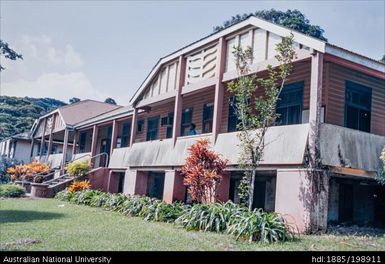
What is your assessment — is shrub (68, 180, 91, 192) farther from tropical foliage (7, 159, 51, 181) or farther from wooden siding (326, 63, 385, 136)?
wooden siding (326, 63, 385, 136)

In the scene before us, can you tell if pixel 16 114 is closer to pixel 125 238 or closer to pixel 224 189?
pixel 224 189

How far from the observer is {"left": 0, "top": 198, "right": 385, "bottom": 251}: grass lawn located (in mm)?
7723

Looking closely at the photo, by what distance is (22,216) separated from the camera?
12.5 meters

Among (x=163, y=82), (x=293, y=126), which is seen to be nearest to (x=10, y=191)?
(x=163, y=82)

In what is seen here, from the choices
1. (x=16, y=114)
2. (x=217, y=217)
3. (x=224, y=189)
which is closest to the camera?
(x=217, y=217)

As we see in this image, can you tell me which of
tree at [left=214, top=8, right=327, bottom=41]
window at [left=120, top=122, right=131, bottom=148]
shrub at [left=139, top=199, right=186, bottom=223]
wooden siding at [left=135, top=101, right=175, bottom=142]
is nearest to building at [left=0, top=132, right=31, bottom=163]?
window at [left=120, top=122, right=131, bottom=148]

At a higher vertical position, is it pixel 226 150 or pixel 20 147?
pixel 20 147

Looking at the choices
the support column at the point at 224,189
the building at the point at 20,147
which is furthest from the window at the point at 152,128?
the building at the point at 20,147

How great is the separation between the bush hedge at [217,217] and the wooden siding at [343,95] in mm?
4796

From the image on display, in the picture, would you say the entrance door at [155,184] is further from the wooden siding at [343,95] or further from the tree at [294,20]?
the tree at [294,20]

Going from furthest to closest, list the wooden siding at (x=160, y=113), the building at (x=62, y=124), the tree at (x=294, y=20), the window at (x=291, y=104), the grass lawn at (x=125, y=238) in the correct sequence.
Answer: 1. the tree at (x=294, y=20)
2. the building at (x=62, y=124)
3. the wooden siding at (x=160, y=113)
4. the window at (x=291, y=104)
5. the grass lawn at (x=125, y=238)

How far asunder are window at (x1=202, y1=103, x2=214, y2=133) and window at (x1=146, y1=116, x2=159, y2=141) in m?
4.93

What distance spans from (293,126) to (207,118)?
23.5 feet

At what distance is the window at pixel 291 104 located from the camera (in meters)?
13.6
